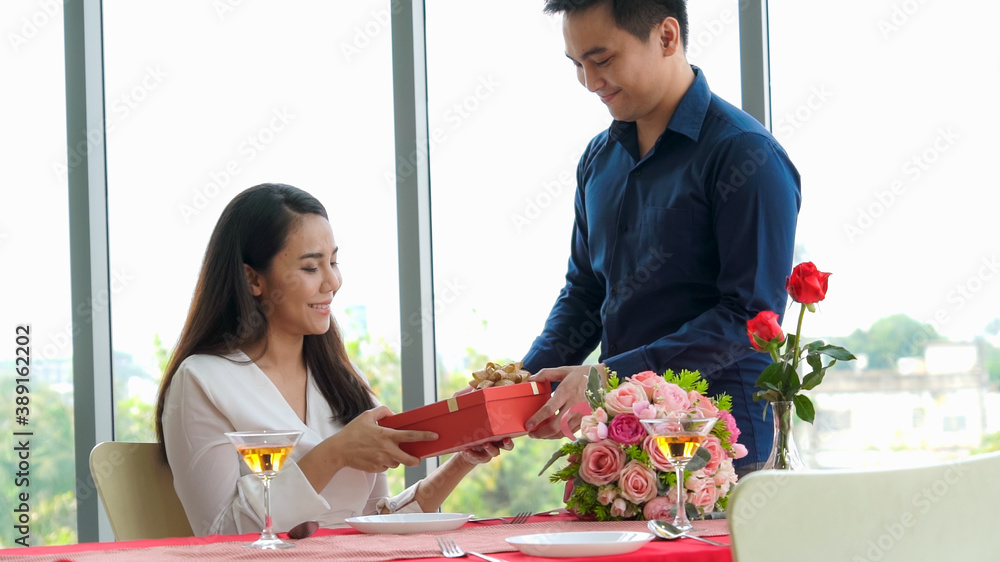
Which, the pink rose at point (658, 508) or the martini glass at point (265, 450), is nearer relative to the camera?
the martini glass at point (265, 450)

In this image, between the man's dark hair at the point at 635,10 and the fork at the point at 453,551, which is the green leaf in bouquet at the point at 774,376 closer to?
the fork at the point at 453,551

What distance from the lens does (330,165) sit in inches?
121

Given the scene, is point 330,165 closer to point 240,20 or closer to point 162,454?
point 240,20

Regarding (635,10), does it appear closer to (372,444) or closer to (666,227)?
(666,227)

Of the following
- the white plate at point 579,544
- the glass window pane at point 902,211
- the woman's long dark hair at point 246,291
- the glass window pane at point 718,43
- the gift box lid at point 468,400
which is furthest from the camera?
the glass window pane at point 718,43

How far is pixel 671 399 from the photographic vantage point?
5.12 ft

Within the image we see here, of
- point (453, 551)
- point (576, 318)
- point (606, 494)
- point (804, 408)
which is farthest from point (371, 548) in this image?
point (576, 318)

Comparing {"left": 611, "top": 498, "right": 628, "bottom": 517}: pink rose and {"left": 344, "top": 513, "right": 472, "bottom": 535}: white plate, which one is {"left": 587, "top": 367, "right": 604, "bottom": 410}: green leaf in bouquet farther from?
{"left": 344, "top": 513, "right": 472, "bottom": 535}: white plate

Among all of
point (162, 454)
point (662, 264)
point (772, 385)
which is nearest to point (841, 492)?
point (772, 385)

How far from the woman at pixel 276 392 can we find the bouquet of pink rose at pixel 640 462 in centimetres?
35

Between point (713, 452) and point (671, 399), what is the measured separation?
0.34 feet

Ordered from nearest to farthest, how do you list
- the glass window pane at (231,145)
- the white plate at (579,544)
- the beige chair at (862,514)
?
the beige chair at (862,514), the white plate at (579,544), the glass window pane at (231,145)

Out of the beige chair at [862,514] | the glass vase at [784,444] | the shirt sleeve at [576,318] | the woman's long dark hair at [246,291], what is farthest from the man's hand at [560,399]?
the beige chair at [862,514]

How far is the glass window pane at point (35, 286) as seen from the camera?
2.91m
